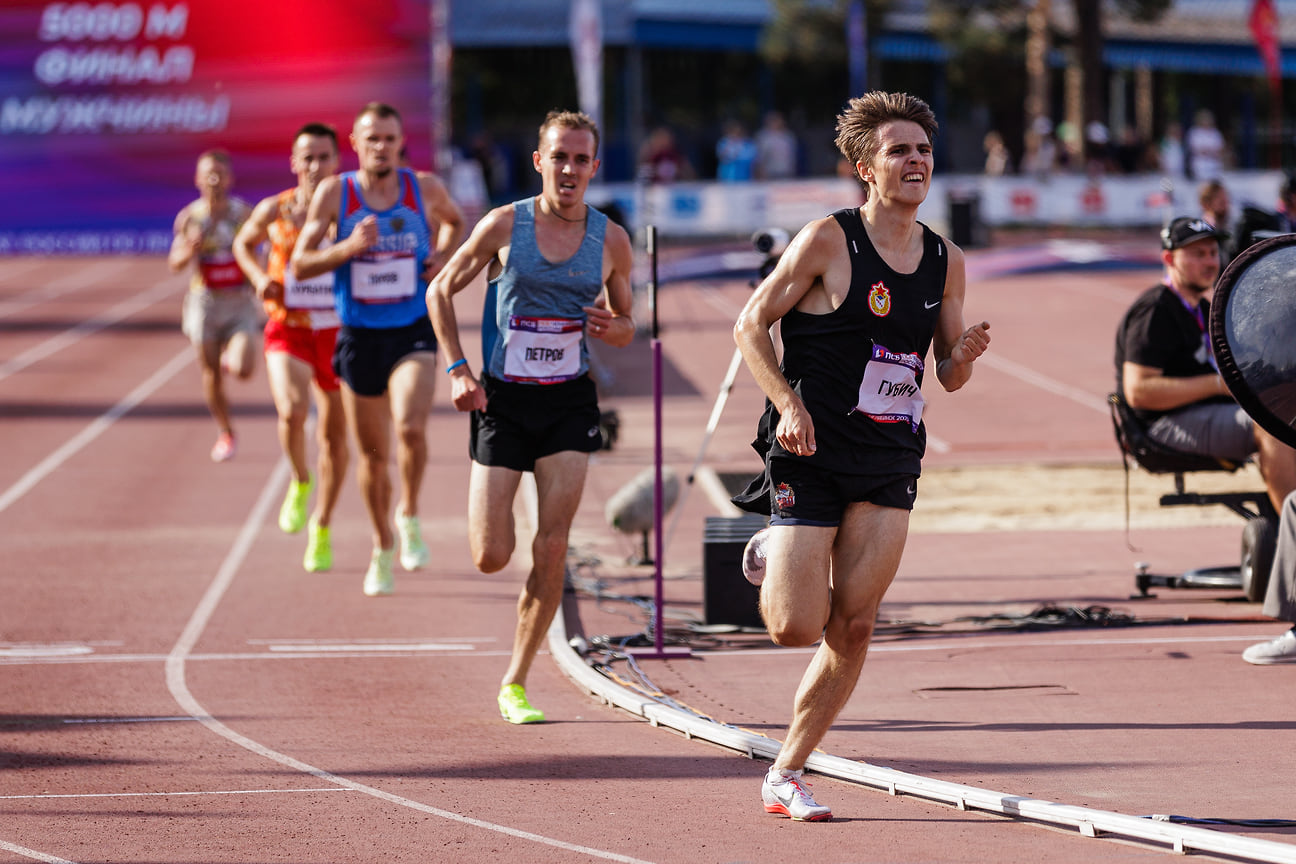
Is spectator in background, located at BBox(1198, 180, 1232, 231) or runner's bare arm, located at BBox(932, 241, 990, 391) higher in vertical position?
spectator in background, located at BBox(1198, 180, 1232, 231)

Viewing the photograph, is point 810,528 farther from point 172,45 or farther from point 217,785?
point 172,45

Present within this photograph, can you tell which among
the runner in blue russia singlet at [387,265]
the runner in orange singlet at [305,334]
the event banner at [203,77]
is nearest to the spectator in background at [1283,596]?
the runner in blue russia singlet at [387,265]

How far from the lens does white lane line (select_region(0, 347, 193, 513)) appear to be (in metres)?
14.1

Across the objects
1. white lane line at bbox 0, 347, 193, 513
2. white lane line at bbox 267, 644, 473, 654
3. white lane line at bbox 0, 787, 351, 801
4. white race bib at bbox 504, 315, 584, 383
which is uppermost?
white race bib at bbox 504, 315, 584, 383

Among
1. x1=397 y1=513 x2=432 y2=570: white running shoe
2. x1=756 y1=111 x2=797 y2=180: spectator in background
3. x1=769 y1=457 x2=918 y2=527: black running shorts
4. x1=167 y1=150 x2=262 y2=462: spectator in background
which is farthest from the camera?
x1=756 y1=111 x2=797 y2=180: spectator in background

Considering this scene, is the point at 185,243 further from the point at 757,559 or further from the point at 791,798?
the point at 791,798

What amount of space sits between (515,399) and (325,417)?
319cm

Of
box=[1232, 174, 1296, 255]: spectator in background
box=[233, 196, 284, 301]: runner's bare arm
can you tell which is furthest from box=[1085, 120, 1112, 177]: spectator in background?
box=[233, 196, 284, 301]: runner's bare arm

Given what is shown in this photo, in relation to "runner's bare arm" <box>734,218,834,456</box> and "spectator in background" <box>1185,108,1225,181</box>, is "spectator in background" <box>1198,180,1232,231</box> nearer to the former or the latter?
"runner's bare arm" <box>734,218,834,456</box>

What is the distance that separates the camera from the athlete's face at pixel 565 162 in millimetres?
6922

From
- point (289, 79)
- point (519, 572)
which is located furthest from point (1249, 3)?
point (519, 572)

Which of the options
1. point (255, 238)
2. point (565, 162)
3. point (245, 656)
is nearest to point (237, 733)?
point (245, 656)

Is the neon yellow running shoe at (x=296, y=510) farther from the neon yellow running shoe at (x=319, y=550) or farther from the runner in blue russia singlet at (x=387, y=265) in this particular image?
the runner in blue russia singlet at (x=387, y=265)

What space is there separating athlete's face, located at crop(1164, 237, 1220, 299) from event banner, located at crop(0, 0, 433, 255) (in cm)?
1558
